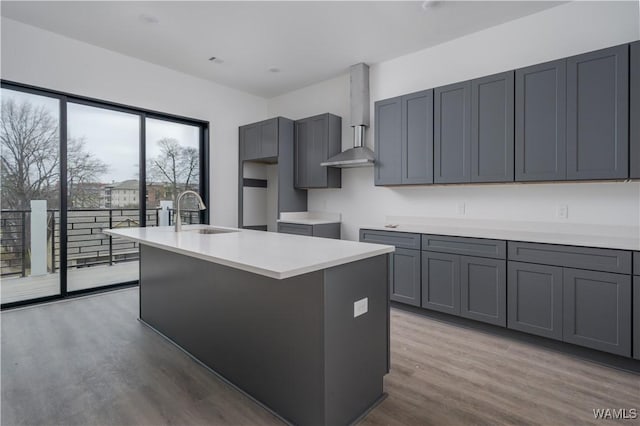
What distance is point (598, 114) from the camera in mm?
2393

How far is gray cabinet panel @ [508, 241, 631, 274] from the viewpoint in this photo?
7.09 feet

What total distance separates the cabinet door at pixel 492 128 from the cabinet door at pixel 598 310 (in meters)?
0.99

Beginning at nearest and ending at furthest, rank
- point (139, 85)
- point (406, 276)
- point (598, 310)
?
1. point (598, 310)
2. point (406, 276)
3. point (139, 85)

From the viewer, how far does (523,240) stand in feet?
8.42

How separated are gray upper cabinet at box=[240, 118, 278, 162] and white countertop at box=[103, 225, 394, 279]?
265cm

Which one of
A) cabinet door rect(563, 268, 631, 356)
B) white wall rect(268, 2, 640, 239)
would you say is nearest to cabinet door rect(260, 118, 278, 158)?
white wall rect(268, 2, 640, 239)

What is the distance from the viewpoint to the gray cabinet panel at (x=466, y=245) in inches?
106

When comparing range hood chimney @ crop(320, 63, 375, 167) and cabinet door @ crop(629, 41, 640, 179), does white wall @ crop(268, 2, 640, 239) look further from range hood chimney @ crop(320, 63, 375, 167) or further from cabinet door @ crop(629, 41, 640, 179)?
cabinet door @ crop(629, 41, 640, 179)

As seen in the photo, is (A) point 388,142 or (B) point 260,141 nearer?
(A) point 388,142

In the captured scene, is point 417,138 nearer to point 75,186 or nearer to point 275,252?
point 275,252

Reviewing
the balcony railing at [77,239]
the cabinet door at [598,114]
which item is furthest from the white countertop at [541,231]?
the balcony railing at [77,239]

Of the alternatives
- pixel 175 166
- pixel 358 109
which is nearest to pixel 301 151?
pixel 358 109

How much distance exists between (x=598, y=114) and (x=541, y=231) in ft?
3.50

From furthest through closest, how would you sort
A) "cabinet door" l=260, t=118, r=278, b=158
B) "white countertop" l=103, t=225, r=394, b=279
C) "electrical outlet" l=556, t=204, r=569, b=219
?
"cabinet door" l=260, t=118, r=278, b=158 < "electrical outlet" l=556, t=204, r=569, b=219 < "white countertop" l=103, t=225, r=394, b=279
